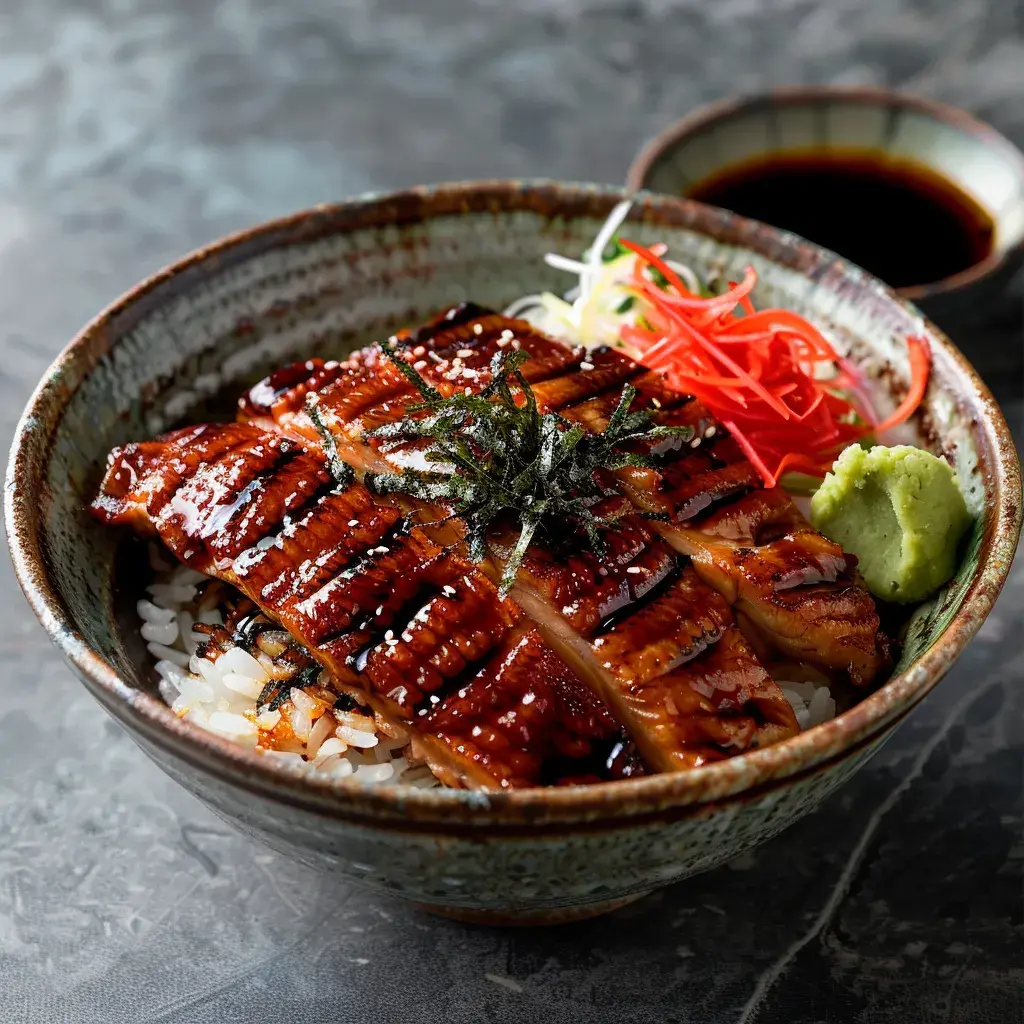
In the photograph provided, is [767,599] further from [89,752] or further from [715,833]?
[89,752]

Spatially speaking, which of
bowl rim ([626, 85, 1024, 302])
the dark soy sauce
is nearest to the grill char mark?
bowl rim ([626, 85, 1024, 302])

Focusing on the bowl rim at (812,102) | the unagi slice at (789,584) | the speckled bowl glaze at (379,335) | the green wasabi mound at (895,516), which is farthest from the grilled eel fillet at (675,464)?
the bowl rim at (812,102)

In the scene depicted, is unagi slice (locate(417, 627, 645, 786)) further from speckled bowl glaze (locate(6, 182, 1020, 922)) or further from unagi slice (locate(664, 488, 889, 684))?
unagi slice (locate(664, 488, 889, 684))

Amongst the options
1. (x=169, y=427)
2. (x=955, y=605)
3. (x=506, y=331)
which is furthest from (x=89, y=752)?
(x=955, y=605)

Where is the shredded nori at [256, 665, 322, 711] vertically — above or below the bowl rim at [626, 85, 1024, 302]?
below

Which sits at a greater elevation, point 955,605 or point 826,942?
point 955,605
